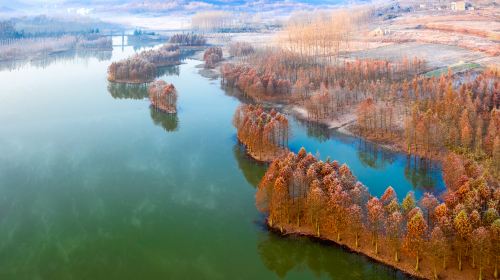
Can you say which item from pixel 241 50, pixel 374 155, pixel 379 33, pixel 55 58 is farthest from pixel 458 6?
pixel 374 155

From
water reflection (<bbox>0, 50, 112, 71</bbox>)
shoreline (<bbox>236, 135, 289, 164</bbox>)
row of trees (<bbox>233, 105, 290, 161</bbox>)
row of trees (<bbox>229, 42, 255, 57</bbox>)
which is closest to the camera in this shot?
shoreline (<bbox>236, 135, 289, 164</bbox>)

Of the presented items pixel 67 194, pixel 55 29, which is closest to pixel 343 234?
pixel 67 194

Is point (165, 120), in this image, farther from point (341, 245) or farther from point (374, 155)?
point (341, 245)

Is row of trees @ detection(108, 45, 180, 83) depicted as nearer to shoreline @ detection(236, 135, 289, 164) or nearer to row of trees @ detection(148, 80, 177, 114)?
row of trees @ detection(148, 80, 177, 114)

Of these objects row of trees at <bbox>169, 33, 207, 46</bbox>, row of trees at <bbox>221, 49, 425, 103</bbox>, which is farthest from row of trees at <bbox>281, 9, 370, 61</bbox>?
row of trees at <bbox>169, 33, 207, 46</bbox>

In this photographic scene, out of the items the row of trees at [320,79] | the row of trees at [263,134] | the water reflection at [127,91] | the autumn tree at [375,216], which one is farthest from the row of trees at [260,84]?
the autumn tree at [375,216]

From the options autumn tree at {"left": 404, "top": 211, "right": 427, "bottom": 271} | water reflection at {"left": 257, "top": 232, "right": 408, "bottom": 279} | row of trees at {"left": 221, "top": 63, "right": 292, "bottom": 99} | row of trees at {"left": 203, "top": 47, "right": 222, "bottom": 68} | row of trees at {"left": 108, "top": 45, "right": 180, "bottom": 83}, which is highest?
row of trees at {"left": 203, "top": 47, "right": 222, "bottom": 68}

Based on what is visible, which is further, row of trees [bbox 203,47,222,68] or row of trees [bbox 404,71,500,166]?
row of trees [bbox 203,47,222,68]
